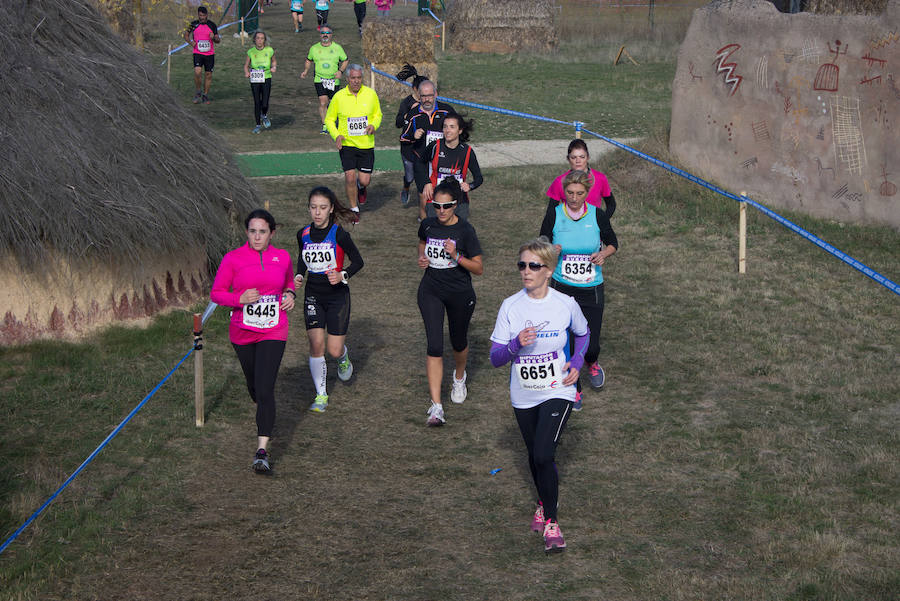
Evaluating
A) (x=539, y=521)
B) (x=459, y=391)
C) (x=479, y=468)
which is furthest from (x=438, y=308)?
(x=539, y=521)

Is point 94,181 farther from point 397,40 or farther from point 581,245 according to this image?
point 397,40

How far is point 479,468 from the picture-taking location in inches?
286

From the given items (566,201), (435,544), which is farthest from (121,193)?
(435,544)

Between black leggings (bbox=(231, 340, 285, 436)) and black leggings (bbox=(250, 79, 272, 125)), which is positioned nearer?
black leggings (bbox=(231, 340, 285, 436))

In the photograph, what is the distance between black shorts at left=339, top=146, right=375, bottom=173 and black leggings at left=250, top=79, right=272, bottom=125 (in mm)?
7813

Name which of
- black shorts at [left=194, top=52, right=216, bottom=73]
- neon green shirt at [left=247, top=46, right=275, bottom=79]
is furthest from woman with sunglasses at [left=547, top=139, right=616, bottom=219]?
black shorts at [left=194, top=52, right=216, bottom=73]

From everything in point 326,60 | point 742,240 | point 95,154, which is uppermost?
point 95,154

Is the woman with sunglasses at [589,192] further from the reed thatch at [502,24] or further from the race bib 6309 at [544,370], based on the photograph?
the reed thatch at [502,24]

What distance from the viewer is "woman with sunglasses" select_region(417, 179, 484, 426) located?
7.77m

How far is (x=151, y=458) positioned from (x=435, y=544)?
94.1 inches

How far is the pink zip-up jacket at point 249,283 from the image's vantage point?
7223mm

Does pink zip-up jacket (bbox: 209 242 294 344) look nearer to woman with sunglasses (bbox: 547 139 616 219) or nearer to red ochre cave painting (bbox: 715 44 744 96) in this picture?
woman with sunglasses (bbox: 547 139 616 219)

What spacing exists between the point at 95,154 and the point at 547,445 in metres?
5.90

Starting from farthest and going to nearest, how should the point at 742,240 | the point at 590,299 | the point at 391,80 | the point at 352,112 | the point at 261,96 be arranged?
the point at 391,80 < the point at 261,96 < the point at 352,112 < the point at 742,240 < the point at 590,299
